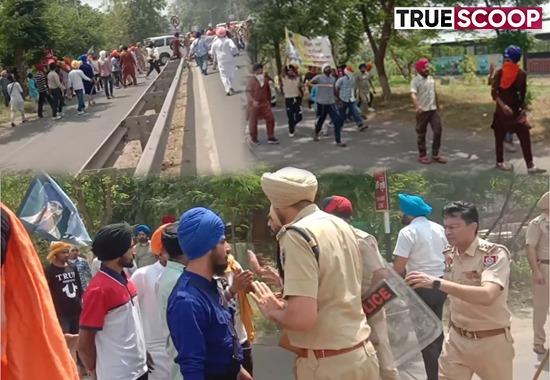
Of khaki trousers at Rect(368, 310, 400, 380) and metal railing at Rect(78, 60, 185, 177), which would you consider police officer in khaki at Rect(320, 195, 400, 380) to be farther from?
metal railing at Rect(78, 60, 185, 177)

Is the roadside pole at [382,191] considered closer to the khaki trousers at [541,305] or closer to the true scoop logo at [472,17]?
the true scoop logo at [472,17]

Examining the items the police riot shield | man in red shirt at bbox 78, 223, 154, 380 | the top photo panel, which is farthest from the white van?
the police riot shield

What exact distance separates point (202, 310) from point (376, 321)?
0.60m

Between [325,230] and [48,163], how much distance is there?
4.60ft

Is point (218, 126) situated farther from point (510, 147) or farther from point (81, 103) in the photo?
point (510, 147)

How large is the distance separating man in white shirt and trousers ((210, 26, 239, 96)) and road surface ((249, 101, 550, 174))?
378 mm

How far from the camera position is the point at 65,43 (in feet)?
9.50

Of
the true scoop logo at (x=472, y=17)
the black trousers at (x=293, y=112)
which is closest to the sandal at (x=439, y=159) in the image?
the true scoop logo at (x=472, y=17)

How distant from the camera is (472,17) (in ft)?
14.0

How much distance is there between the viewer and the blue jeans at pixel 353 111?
461 centimetres

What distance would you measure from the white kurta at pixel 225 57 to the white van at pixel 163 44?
167 mm

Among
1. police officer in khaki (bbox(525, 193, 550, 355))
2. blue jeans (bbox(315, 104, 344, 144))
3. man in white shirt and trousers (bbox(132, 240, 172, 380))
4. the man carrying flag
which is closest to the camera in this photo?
the man carrying flag

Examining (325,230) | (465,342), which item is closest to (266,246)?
(465,342)

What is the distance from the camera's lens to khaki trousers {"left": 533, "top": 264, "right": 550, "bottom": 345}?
436cm
